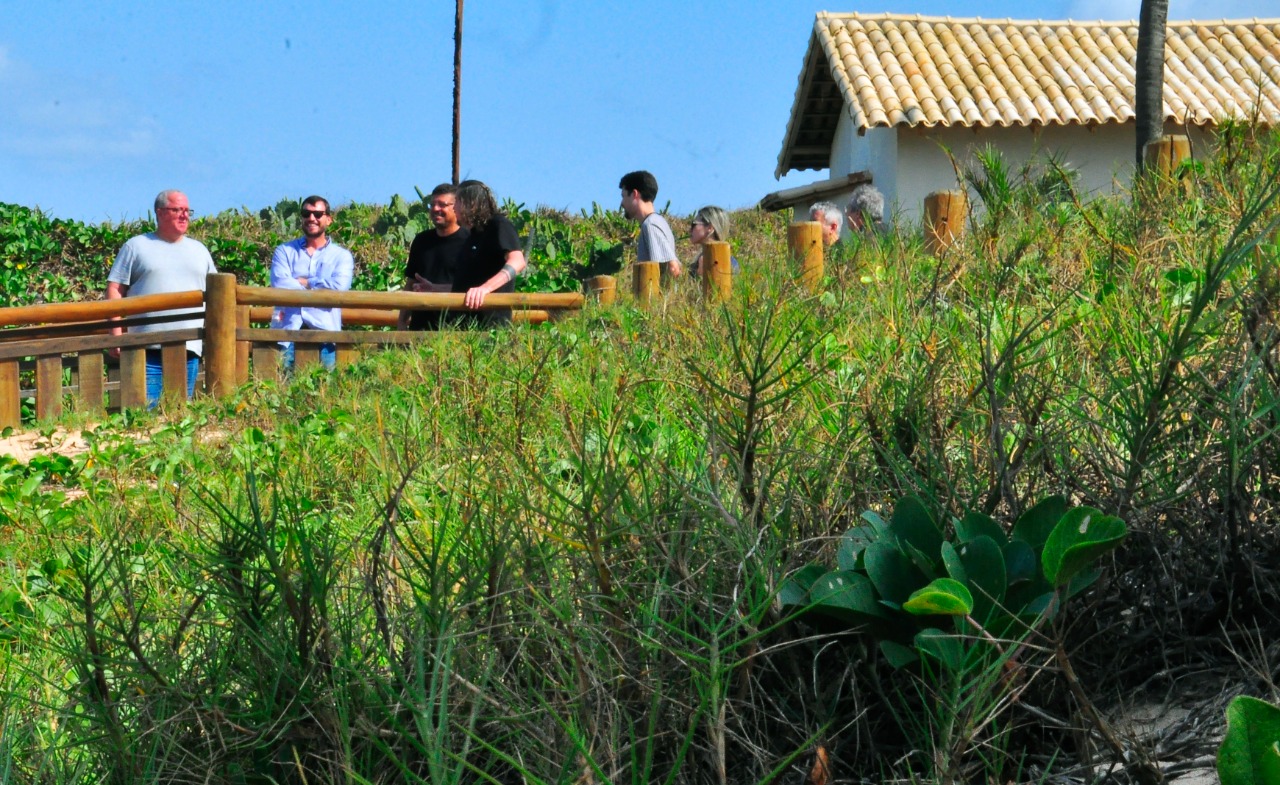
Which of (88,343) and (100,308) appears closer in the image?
(100,308)

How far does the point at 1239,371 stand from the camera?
1.83 m

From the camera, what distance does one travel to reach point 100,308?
358 inches

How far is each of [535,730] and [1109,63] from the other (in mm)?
21428

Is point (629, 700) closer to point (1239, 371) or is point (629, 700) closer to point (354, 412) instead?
point (1239, 371)

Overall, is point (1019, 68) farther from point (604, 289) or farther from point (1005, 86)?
point (604, 289)

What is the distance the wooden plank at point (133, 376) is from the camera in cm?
957

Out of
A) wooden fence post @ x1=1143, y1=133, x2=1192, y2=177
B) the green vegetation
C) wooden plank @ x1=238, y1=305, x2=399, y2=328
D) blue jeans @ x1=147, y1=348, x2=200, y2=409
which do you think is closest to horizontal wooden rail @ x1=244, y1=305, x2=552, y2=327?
wooden plank @ x1=238, y1=305, x2=399, y2=328

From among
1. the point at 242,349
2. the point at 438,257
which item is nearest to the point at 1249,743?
the point at 438,257

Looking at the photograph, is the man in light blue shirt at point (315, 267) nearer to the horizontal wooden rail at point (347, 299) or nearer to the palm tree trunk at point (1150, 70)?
the horizontal wooden rail at point (347, 299)

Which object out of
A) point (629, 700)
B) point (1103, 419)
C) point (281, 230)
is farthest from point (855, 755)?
point (281, 230)

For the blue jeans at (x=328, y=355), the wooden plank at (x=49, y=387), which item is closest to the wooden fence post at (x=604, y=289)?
the blue jeans at (x=328, y=355)

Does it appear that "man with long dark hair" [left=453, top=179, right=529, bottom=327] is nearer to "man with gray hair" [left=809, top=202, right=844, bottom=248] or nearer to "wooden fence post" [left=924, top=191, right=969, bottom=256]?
"man with gray hair" [left=809, top=202, right=844, bottom=248]

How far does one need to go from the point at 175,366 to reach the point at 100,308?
768 mm

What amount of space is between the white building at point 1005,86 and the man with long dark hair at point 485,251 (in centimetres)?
1038
